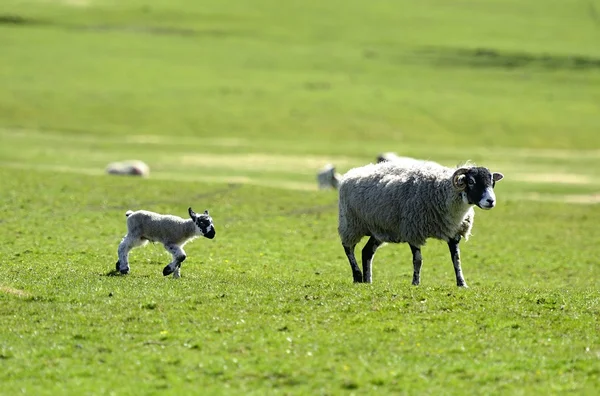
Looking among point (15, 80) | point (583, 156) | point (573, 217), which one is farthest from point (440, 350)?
point (15, 80)

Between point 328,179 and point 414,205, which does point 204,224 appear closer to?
point 414,205

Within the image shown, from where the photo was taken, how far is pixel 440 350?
15125 mm

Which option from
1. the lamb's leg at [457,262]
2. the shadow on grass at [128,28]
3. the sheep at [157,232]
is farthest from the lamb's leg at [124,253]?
the shadow on grass at [128,28]

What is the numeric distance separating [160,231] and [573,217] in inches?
886

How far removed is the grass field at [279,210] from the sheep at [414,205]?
1437 millimetres

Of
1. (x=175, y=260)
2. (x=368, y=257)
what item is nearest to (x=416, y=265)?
(x=368, y=257)

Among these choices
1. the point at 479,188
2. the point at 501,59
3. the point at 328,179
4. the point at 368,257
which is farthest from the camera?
the point at 501,59

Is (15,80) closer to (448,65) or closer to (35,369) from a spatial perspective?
(448,65)

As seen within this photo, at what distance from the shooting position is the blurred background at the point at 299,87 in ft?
200

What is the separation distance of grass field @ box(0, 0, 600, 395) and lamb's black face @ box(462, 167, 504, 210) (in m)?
2.03

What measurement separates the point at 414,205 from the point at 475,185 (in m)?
1.60

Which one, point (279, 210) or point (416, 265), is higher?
point (416, 265)

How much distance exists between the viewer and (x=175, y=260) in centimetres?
2098

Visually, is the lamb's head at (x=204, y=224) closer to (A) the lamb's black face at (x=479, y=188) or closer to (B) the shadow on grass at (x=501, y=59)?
(A) the lamb's black face at (x=479, y=188)
